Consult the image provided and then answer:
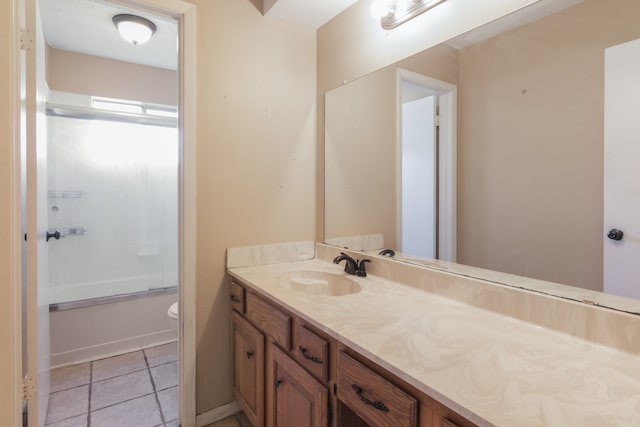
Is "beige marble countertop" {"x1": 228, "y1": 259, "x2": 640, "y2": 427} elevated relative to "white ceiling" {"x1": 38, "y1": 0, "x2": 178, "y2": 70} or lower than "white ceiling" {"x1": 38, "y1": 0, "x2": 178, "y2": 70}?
lower

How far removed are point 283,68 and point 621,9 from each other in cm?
149

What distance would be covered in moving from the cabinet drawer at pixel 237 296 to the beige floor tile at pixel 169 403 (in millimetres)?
688

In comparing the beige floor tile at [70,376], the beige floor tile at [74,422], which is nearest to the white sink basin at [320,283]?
the beige floor tile at [74,422]

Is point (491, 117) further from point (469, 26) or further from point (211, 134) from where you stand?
point (211, 134)

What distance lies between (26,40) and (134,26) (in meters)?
0.96

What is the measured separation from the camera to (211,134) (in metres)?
1.71

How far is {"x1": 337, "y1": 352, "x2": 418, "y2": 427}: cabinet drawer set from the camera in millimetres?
764

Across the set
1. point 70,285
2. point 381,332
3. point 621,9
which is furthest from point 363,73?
point 70,285

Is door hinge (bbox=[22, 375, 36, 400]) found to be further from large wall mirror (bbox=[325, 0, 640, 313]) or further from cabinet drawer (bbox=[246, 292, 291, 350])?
large wall mirror (bbox=[325, 0, 640, 313])

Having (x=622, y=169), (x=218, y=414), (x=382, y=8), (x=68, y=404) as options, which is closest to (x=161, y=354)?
(x=68, y=404)

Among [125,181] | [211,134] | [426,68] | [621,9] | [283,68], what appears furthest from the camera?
[125,181]

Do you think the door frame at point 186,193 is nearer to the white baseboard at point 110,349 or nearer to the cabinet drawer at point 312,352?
the cabinet drawer at point 312,352

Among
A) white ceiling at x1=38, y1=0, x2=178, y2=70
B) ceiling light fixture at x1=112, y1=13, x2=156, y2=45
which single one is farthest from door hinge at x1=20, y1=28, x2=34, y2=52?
ceiling light fixture at x1=112, y1=13, x2=156, y2=45

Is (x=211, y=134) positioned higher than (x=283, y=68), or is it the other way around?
(x=283, y=68)
